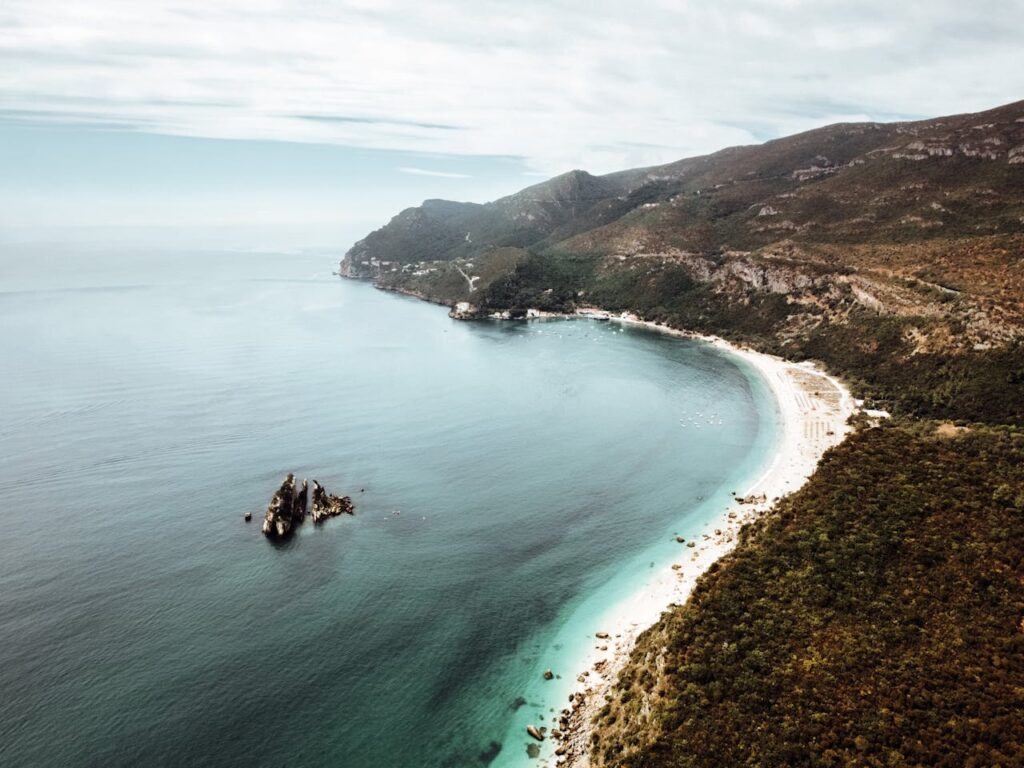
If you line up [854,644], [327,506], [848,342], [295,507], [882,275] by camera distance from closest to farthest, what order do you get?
[854,644] → [295,507] → [327,506] → [848,342] → [882,275]

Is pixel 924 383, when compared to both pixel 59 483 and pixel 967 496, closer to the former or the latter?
pixel 967 496

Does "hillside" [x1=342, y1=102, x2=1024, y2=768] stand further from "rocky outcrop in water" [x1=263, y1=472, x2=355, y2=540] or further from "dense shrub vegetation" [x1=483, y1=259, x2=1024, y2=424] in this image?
"rocky outcrop in water" [x1=263, y1=472, x2=355, y2=540]

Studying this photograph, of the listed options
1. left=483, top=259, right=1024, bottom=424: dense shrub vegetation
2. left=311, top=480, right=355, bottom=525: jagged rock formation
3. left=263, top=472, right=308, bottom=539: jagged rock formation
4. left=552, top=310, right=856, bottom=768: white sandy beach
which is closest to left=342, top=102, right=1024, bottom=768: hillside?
left=483, top=259, right=1024, bottom=424: dense shrub vegetation

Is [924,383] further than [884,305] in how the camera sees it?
No

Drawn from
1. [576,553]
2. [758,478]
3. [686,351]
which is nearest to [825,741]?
[576,553]

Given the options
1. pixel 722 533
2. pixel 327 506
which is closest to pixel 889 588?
pixel 722 533

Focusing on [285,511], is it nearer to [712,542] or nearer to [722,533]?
[712,542]
